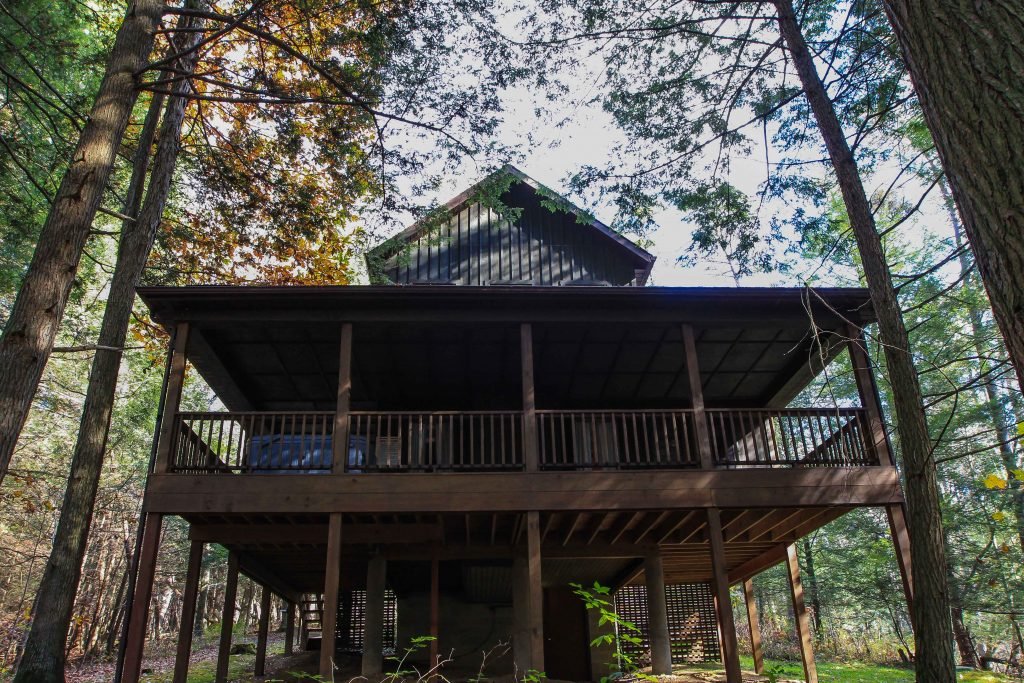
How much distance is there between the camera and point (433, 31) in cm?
1067

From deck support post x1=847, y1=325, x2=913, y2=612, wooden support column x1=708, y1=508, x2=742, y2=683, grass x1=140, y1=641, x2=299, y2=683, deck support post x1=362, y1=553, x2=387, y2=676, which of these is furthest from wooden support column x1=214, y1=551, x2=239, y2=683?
deck support post x1=847, y1=325, x2=913, y2=612

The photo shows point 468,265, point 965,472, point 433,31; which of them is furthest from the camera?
point 965,472

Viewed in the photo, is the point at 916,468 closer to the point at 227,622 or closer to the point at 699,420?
the point at 699,420

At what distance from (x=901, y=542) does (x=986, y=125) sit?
821 centimetres

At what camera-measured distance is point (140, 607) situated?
8242mm

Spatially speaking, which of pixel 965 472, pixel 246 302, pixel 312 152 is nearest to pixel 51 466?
pixel 312 152

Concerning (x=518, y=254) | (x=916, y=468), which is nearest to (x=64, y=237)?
(x=916, y=468)

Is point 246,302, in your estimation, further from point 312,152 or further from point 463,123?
point 312,152

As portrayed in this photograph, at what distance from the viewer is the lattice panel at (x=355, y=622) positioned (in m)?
16.3

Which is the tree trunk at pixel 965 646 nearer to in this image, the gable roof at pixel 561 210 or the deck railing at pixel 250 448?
the gable roof at pixel 561 210

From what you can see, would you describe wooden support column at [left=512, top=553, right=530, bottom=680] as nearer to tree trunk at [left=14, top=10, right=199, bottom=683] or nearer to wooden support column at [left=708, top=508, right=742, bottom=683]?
wooden support column at [left=708, top=508, right=742, bottom=683]

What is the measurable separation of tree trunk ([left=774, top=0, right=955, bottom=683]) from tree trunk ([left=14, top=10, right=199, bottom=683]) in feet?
29.8

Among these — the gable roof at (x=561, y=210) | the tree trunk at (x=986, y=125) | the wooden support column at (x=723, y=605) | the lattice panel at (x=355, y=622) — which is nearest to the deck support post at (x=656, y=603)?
the wooden support column at (x=723, y=605)

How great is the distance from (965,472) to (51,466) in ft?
93.2
